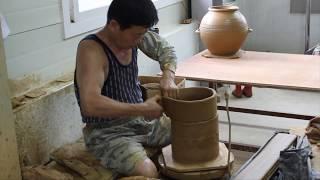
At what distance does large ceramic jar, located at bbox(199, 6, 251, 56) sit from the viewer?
10.6 ft

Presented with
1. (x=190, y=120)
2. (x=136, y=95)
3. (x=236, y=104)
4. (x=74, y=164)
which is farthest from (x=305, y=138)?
(x=236, y=104)

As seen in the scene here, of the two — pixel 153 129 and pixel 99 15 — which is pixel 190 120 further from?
pixel 99 15

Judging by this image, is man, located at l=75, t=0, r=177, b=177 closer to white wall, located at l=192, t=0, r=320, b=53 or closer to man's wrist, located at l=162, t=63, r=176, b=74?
man's wrist, located at l=162, t=63, r=176, b=74

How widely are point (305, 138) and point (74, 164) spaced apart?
1115mm

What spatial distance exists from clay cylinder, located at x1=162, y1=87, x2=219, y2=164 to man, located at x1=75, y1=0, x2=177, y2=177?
0.08 m

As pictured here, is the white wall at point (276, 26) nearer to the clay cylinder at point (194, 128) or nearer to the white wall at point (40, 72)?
the white wall at point (40, 72)

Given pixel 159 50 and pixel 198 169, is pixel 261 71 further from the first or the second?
pixel 198 169

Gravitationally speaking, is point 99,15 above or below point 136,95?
above

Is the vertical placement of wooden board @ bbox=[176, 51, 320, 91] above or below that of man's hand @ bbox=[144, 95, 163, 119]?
below

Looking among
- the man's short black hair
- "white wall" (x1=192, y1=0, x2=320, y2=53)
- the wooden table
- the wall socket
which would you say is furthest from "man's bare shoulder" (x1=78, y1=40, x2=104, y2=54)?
the wall socket

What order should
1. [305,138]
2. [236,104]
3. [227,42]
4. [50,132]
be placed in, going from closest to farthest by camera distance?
[305,138] → [50,132] → [227,42] → [236,104]

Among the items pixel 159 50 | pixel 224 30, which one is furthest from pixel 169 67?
pixel 224 30

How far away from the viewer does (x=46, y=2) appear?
236 cm

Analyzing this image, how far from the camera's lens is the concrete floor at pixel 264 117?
3.51m
